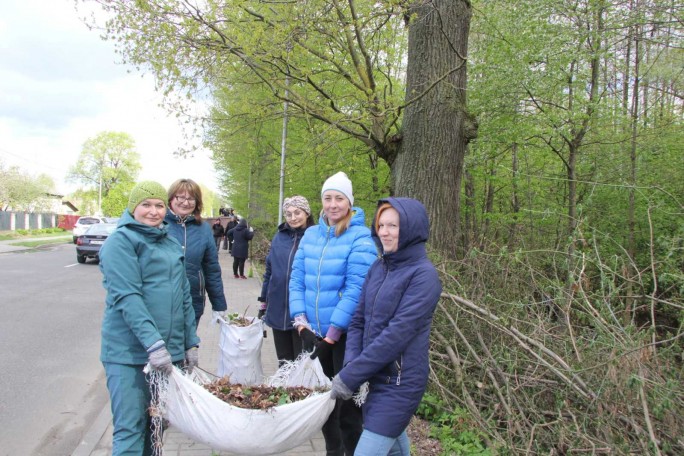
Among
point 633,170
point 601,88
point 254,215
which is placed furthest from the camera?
point 254,215

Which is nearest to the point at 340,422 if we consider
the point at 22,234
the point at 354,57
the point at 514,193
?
the point at 354,57

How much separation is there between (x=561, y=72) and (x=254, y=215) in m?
16.5

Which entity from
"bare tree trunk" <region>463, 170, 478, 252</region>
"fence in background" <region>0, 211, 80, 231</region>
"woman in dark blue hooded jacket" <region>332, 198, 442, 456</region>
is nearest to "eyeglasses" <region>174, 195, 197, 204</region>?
"woman in dark blue hooded jacket" <region>332, 198, 442, 456</region>

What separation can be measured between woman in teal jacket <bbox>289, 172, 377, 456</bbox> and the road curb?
195 centimetres

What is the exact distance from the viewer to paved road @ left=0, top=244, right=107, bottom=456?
413cm

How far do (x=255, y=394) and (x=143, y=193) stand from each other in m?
1.43

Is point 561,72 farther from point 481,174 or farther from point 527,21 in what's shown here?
point 481,174

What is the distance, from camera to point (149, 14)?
7047 millimetres

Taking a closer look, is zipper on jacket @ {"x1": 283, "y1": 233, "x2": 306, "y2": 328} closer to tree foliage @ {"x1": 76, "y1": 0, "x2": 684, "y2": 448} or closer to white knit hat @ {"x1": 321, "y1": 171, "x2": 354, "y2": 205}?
white knit hat @ {"x1": 321, "y1": 171, "x2": 354, "y2": 205}

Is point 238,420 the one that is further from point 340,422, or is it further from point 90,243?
point 90,243

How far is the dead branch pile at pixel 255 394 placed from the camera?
2781 millimetres

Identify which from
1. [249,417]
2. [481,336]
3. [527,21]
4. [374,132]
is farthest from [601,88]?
[249,417]

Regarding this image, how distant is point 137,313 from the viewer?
8.63ft

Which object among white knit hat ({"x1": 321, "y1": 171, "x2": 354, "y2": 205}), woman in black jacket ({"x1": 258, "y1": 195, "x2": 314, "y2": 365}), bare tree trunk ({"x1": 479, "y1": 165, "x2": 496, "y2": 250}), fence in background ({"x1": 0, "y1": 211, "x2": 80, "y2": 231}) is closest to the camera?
white knit hat ({"x1": 321, "y1": 171, "x2": 354, "y2": 205})
